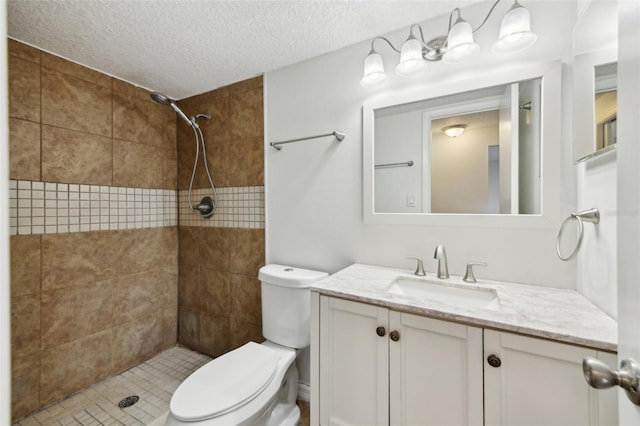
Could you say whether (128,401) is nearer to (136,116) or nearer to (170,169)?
(170,169)

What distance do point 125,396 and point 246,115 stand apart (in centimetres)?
201

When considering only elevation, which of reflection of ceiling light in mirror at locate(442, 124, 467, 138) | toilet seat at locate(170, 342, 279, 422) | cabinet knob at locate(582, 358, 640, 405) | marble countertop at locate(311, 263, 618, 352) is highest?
reflection of ceiling light in mirror at locate(442, 124, 467, 138)

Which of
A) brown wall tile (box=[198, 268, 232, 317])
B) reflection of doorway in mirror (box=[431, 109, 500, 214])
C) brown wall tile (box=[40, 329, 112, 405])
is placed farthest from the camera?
brown wall tile (box=[198, 268, 232, 317])

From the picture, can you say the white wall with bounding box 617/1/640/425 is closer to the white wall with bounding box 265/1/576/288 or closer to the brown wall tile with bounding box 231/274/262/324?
the white wall with bounding box 265/1/576/288

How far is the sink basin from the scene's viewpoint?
1114mm

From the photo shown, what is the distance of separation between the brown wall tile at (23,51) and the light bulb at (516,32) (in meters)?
2.41

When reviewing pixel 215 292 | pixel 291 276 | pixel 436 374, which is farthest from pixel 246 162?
pixel 436 374

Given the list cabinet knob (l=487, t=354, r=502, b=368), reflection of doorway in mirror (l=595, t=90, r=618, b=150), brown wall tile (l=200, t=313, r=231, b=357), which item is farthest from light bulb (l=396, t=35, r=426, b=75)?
brown wall tile (l=200, t=313, r=231, b=357)

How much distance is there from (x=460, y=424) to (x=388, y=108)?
1383 mm

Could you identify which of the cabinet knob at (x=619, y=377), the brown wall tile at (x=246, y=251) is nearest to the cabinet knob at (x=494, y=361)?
the cabinet knob at (x=619, y=377)

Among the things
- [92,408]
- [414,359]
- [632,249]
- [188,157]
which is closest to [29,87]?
[188,157]

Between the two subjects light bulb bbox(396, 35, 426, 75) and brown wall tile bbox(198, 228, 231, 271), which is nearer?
light bulb bbox(396, 35, 426, 75)

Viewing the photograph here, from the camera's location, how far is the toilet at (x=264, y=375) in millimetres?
1030

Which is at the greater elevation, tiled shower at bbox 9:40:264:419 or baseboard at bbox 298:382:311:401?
tiled shower at bbox 9:40:264:419
